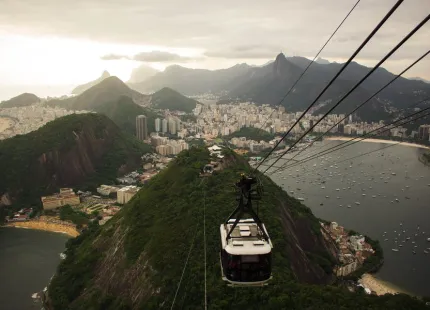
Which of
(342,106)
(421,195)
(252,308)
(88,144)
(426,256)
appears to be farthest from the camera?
(342,106)

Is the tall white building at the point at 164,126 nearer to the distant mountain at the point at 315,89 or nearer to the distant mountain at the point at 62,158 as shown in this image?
the distant mountain at the point at 62,158

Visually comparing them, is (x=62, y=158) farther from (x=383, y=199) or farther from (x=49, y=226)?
(x=383, y=199)

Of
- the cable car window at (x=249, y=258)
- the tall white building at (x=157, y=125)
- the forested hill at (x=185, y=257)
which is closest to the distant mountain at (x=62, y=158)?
the forested hill at (x=185, y=257)

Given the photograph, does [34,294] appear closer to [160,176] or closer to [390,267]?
[160,176]

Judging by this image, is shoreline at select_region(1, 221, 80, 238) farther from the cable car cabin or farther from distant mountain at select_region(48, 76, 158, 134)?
distant mountain at select_region(48, 76, 158, 134)

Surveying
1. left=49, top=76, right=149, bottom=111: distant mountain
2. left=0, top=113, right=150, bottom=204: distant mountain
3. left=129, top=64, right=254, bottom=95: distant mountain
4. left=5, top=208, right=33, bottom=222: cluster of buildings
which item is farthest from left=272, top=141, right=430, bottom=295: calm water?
left=129, top=64, right=254, bottom=95: distant mountain

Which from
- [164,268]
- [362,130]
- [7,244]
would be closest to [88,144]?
[7,244]

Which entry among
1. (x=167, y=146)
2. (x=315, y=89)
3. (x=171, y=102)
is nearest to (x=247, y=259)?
(x=167, y=146)
